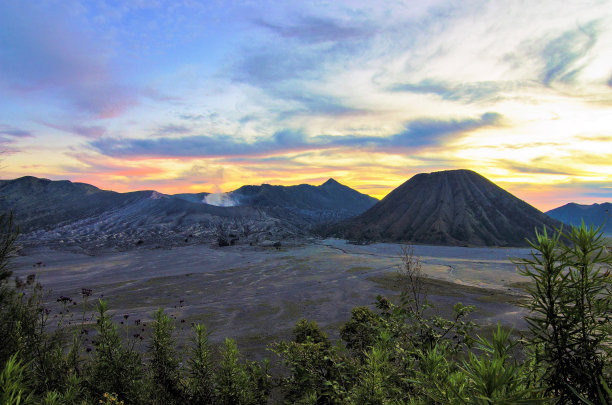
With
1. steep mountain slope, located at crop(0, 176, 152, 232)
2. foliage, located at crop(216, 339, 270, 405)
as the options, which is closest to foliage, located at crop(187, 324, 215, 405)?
foliage, located at crop(216, 339, 270, 405)

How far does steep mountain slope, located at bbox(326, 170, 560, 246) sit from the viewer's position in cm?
11746

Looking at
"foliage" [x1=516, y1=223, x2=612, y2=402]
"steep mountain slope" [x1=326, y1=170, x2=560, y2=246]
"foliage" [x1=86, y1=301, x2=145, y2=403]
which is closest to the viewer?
"foliage" [x1=516, y1=223, x2=612, y2=402]

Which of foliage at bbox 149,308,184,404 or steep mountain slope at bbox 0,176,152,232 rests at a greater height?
steep mountain slope at bbox 0,176,152,232

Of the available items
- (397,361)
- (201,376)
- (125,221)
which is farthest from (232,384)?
(125,221)

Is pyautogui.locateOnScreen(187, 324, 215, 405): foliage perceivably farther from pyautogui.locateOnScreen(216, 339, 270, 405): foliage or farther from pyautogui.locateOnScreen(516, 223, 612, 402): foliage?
pyautogui.locateOnScreen(516, 223, 612, 402): foliage

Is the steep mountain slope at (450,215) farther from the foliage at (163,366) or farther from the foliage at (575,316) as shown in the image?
the foliage at (575,316)

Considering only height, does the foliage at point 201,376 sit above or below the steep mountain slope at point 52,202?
below

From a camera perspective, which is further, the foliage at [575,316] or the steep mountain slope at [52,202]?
the steep mountain slope at [52,202]

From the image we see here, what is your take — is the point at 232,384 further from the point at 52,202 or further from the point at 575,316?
the point at 52,202

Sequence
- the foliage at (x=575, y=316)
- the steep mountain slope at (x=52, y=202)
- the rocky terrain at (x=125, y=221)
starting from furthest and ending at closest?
the steep mountain slope at (x=52, y=202) < the rocky terrain at (x=125, y=221) < the foliage at (x=575, y=316)

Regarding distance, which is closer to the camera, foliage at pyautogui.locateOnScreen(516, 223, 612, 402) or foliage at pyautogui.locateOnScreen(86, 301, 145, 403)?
foliage at pyautogui.locateOnScreen(516, 223, 612, 402)

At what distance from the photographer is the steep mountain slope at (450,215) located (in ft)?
385

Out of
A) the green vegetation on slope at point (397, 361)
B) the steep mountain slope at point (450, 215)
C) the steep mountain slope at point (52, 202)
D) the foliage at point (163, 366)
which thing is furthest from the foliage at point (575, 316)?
the steep mountain slope at point (52, 202)

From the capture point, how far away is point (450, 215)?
134 metres
